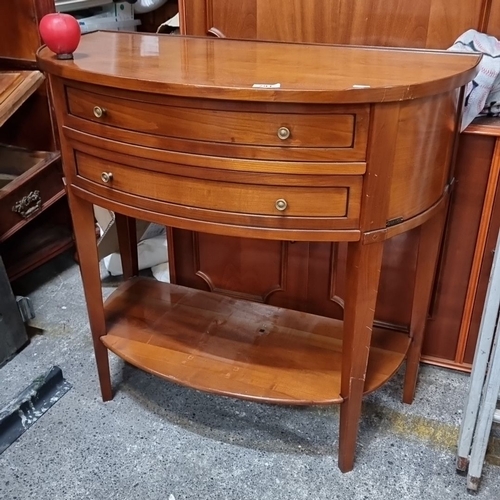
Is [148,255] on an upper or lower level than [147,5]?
lower

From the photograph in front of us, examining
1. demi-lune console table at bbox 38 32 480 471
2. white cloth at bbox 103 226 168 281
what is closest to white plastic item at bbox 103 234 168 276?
white cloth at bbox 103 226 168 281

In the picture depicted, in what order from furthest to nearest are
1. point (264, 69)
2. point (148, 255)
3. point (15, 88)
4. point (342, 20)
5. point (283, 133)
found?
point (148, 255), point (15, 88), point (342, 20), point (264, 69), point (283, 133)

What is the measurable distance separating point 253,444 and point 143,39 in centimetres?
97

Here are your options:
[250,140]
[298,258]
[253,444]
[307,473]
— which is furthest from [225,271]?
[250,140]

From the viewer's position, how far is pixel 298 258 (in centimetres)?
156

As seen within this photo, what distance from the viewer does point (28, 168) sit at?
6.35 ft

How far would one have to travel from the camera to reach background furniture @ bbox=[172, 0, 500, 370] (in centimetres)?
128

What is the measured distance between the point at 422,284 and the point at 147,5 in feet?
4.24

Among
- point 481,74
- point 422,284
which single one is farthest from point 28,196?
point 481,74

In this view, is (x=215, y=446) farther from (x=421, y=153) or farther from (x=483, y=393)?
(x=421, y=153)

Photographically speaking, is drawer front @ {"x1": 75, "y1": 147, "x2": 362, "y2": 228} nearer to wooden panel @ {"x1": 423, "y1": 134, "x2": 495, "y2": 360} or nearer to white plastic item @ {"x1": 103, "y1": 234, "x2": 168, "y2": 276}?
wooden panel @ {"x1": 423, "y1": 134, "x2": 495, "y2": 360}

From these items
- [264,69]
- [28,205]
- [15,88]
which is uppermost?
[264,69]

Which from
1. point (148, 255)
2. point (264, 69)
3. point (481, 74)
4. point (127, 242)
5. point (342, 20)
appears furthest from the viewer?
point (148, 255)

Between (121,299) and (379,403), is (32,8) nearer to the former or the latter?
(121,299)
